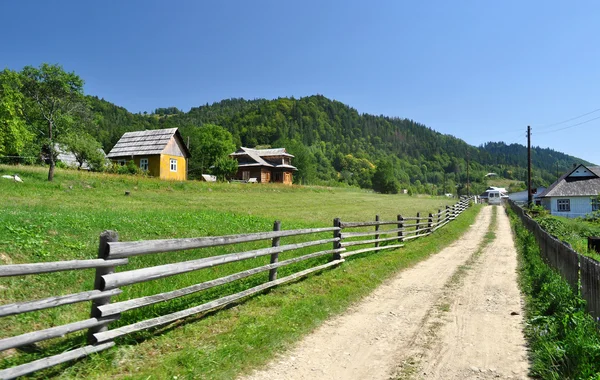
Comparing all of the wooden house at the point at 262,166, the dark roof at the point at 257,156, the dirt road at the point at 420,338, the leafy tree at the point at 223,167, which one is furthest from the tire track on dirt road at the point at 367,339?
the dark roof at the point at 257,156

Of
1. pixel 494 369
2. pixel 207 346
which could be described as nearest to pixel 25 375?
pixel 207 346

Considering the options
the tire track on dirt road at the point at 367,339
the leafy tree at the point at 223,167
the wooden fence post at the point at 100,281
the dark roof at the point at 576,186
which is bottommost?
the tire track on dirt road at the point at 367,339

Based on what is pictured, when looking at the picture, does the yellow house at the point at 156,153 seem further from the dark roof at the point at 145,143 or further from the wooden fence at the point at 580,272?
the wooden fence at the point at 580,272

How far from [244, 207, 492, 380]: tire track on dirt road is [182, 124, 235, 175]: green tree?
59117 mm

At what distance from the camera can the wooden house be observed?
67750mm

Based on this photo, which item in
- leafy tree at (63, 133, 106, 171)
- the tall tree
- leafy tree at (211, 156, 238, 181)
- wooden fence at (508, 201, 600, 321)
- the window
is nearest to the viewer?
wooden fence at (508, 201, 600, 321)

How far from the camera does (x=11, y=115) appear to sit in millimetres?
28344

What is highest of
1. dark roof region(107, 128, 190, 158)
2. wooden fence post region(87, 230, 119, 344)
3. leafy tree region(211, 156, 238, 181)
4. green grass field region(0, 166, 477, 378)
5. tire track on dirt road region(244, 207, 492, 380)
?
dark roof region(107, 128, 190, 158)

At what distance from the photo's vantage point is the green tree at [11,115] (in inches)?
1099

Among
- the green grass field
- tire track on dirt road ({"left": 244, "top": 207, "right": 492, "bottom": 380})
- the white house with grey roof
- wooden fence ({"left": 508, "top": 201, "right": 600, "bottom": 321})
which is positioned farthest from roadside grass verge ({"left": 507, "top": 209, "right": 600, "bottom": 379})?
the white house with grey roof

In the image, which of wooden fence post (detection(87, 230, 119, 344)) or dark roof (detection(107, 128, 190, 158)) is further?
dark roof (detection(107, 128, 190, 158))

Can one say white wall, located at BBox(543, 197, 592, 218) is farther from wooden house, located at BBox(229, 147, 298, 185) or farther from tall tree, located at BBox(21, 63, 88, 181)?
tall tree, located at BBox(21, 63, 88, 181)

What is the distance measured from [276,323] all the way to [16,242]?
6260 millimetres

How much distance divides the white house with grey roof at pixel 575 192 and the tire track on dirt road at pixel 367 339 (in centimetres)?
5626
